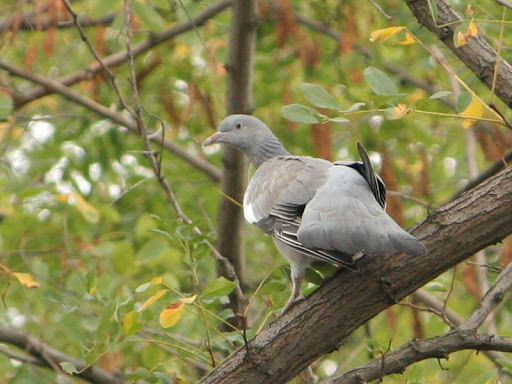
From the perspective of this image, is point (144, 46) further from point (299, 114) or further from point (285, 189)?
point (299, 114)

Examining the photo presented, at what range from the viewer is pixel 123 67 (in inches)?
277

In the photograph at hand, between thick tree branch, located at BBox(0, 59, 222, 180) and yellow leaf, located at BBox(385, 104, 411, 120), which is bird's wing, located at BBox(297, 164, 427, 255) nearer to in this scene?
yellow leaf, located at BBox(385, 104, 411, 120)

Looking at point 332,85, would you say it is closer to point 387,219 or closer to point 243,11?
point 243,11

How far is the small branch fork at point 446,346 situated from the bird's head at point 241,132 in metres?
1.93

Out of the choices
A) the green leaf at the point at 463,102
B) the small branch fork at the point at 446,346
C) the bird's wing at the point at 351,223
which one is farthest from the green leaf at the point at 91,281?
the green leaf at the point at 463,102

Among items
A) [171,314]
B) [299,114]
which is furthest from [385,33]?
[171,314]

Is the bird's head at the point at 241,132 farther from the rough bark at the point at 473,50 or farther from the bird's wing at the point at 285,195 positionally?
the rough bark at the point at 473,50

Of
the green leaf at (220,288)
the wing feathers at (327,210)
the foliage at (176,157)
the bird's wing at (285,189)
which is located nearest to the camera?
the wing feathers at (327,210)

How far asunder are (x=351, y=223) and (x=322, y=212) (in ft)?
0.58

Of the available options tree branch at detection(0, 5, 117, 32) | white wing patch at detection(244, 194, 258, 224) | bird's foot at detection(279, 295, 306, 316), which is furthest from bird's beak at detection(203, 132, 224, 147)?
bird's foot at detection(279, 295, 306, 316)

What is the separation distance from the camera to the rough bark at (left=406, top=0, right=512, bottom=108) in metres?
3.57

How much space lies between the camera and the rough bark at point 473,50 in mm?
3568

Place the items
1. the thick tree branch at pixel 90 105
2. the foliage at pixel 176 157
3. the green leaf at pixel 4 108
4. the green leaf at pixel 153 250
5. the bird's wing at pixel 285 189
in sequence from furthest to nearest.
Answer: the thick tree branch at pixel 90 105
the foliage at pixel 176 157
the green leaf at pixel 153 250
the green leaf at pixel 4 108
the bird's wing at pixel 285 189

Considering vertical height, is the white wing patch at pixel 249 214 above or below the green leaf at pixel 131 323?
above
